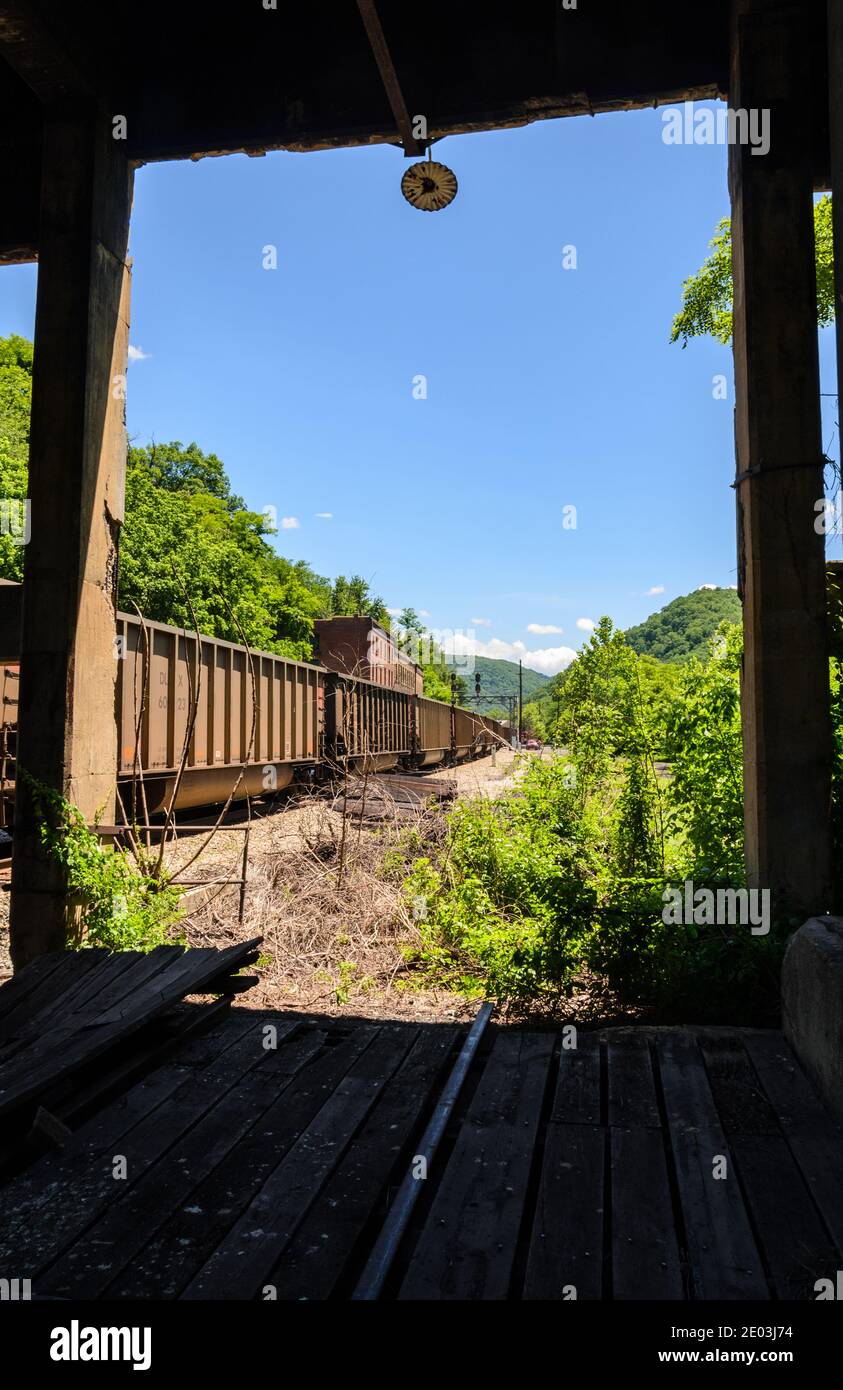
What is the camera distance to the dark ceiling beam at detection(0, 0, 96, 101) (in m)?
4.90

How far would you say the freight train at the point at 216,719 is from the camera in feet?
35.0

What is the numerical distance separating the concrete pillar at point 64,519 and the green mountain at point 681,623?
94.8m

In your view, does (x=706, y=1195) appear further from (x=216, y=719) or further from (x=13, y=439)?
(x=13, y=439)

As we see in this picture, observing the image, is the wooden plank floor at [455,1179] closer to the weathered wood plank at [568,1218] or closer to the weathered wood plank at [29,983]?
the weathered wood plank at [568,1218]

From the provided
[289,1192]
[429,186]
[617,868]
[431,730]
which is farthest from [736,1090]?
[431,730]

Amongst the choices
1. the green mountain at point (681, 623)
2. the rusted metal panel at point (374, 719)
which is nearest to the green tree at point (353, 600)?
the green mountain at point (681, 623)

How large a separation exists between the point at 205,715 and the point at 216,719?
427mm

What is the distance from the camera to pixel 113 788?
576 cm

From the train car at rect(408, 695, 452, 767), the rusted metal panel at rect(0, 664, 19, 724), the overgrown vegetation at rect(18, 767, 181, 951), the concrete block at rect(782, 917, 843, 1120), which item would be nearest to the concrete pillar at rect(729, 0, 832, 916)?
the concrete block at rect(782, 917, 843, 1120)

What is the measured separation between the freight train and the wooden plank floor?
354 centimetres

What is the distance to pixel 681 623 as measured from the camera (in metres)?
116

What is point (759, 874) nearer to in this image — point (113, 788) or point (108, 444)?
point (113, 788)

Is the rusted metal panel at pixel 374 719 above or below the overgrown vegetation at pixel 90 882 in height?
above

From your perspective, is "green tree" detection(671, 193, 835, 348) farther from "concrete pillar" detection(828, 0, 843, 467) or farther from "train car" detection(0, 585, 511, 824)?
"concrete pillar" detection(828, 0, 843, 467)
